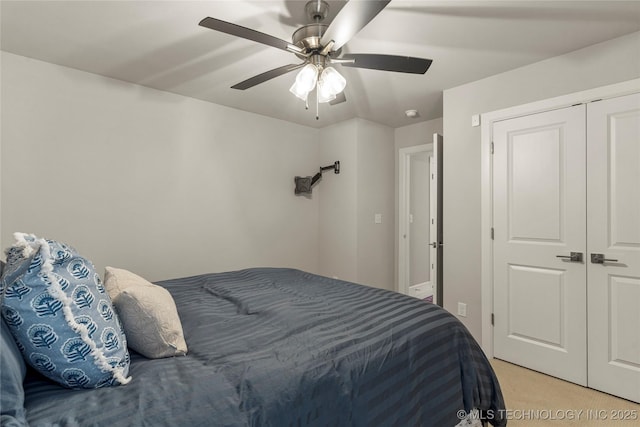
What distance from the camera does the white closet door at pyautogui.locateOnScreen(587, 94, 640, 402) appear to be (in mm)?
2090

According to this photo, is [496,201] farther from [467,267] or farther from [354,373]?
[354,373]

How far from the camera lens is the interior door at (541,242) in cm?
232

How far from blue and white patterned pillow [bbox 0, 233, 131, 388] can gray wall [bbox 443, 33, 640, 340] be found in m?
2.81

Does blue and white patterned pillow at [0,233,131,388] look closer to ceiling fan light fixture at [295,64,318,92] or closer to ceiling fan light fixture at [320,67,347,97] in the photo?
ceiling fan light fixture at [295,64,318,92]

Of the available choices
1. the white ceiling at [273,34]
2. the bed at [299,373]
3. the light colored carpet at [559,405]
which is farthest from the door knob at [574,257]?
the white ceiling at [273,34]

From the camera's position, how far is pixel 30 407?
31.4 inches

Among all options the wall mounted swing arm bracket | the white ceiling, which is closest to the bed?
the white ceiling

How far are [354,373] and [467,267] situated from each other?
220cm

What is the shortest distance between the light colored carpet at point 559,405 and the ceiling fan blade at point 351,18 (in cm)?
242

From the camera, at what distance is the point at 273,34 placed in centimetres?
210

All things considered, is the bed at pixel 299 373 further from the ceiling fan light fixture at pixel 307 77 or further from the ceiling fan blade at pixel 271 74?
the ceiling fan blade at pixel 271 74

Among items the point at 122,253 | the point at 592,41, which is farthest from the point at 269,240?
the point at 592,41

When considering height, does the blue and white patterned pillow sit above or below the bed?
above

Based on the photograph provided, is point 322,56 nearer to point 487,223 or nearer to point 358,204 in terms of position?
point 487,223
